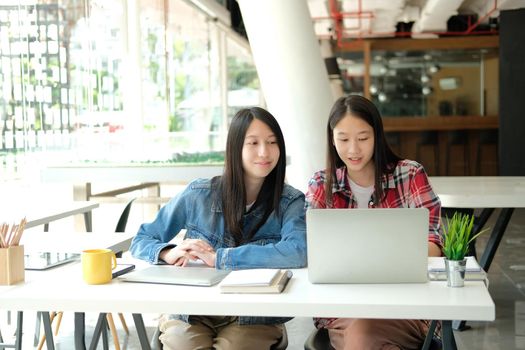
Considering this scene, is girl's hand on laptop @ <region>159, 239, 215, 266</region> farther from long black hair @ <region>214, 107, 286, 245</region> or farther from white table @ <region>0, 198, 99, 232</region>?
white table @ <region>0, 198, 99, 232</region>

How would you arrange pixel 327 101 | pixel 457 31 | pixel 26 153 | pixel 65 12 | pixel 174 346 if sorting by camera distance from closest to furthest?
1. pixel 174 346
2. pixel 327 101
3. pixel 26 153
4. pixel 65 12
5. pixel 457 31

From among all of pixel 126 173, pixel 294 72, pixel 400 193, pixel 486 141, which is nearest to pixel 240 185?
pixel 400 193

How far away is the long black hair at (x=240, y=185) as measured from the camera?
A: 2.73 metres

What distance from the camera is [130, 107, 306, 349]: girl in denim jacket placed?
250cm

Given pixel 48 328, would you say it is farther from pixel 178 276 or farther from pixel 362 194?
pixel 362 194

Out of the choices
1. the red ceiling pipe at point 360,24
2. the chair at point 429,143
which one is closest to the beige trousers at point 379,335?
the red ceiling pipe at point 360,24

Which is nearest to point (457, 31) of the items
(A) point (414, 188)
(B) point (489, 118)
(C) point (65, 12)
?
(B) point (489, 118)

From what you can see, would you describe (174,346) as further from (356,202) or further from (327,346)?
(356,202)

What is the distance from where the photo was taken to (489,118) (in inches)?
564

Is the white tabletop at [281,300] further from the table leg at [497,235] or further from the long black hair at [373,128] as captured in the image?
the table leg at [497,235]

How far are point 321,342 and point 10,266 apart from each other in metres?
1.06

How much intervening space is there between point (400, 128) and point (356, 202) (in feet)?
39.0

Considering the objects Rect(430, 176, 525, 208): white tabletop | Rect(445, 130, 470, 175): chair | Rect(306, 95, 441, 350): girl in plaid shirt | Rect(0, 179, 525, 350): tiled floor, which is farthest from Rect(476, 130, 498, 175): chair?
Rect(306, 95, 441, 350): girl in plaid shirt

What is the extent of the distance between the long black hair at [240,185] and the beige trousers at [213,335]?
0.35 metres
